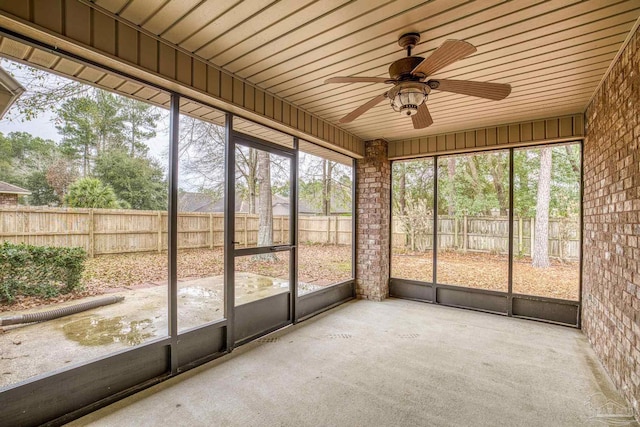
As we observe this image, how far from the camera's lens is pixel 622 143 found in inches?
99.9

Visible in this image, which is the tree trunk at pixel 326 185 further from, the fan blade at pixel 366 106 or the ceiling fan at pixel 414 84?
the ceiling fan at pixel 414 84

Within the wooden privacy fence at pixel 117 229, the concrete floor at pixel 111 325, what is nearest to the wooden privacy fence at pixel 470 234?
the wooden privacy fence at pixel 117 229

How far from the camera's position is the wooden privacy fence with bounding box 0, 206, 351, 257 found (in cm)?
227

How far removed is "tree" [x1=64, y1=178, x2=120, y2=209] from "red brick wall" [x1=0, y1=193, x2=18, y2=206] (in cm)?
36

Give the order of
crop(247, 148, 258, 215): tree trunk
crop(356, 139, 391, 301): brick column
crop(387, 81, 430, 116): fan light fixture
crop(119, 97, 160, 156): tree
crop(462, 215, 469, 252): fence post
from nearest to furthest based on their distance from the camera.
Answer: crop(387, 81, 430, 116): fan light fixture
crop(119, 97, 160, 156): tree
crop(247, 148, 258, 215): tree trunk
crop(356, 139, 391, 301): brick column
crop(462, 215, 469, 252): fence post

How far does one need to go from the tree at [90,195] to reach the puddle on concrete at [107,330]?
4.17 feet

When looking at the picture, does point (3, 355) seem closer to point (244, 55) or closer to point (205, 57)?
point (205, 57)

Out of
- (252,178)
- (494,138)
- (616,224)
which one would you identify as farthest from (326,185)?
→ (616,224)

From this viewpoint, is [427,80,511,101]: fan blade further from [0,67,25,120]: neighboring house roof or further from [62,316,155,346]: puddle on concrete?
[62,316,155,346]: puddle on concrete

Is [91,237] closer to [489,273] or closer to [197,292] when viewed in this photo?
[197,292]

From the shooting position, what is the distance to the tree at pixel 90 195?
8.36 feet

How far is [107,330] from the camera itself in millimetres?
3201

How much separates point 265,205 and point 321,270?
1659 millimetres

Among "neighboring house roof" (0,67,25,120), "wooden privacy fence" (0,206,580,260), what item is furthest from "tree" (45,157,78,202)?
"neighboring house roof" (0,67,25,120)
